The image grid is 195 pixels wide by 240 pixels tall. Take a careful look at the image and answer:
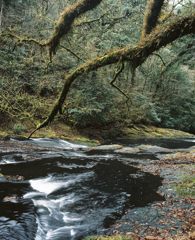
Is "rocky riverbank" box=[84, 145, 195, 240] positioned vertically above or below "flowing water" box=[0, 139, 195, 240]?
above

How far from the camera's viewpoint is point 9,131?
1531cm

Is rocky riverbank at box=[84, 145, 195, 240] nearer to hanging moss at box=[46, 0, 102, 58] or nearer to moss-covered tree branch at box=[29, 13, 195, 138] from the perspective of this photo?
moss-covered tree branch at box=[29, 13, 195, 138]

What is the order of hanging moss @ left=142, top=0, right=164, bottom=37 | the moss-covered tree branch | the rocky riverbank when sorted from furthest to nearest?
hanging moss @ left=142, top=0, right=164, bottom=37
the moss-covered tree branch
the rocky riverbank

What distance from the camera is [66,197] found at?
212 inches

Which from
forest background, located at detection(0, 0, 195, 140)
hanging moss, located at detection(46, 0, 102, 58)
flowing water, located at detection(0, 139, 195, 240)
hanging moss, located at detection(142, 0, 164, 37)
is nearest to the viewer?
flowing water, located at detection(0, 139, 195, 240)

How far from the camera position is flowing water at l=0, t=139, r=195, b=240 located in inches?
151

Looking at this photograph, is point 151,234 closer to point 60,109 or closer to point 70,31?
point 60,109

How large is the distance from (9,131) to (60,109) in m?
10.6

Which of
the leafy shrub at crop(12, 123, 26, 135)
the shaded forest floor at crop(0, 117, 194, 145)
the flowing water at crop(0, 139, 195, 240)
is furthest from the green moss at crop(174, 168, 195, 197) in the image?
the leafy shrub at crop(12, 123, 26, 135)

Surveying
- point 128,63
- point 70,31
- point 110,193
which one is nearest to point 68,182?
point 110,193

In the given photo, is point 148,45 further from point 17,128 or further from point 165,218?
point 17,128

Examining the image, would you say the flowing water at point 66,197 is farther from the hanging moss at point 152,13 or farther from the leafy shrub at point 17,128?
the leafy shrub at point 17,128

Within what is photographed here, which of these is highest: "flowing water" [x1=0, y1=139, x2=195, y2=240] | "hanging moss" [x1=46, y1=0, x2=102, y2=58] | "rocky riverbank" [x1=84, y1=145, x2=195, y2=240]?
"hanging moss" [x1=46, y1=0, x2=102, y2=58]

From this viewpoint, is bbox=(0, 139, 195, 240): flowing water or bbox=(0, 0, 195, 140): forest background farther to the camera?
bbox=(0, 0, 195, 140): forest background
